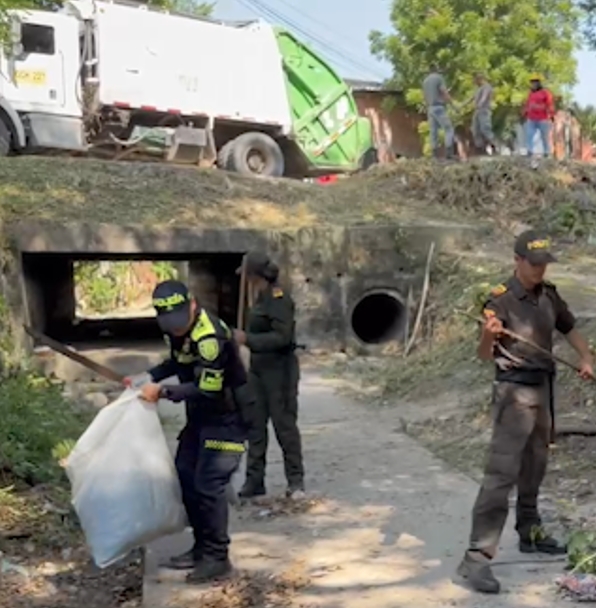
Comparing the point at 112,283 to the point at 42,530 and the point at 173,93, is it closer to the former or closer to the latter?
the point at 173,93

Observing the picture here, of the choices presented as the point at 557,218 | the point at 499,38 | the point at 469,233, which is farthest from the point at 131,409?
the point at 499,38

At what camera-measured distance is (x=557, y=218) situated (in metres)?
14.5

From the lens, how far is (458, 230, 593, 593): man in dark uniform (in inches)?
182

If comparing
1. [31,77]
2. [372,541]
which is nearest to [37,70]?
[31,77]

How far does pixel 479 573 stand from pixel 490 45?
2233 cm

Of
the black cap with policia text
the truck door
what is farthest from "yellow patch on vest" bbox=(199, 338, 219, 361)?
the truck door

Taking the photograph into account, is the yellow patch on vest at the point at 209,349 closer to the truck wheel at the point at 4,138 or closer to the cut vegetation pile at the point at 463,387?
the cut vegetation pile at the point at 463,387

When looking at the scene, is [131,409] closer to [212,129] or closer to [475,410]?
[475,410]

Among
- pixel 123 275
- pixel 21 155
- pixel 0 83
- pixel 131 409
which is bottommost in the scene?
pixel 123 275

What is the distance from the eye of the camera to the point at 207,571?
15.9ft

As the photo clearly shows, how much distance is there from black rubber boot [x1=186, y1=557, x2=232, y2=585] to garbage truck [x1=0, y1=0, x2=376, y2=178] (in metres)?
10.5

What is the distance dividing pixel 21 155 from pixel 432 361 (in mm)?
7188

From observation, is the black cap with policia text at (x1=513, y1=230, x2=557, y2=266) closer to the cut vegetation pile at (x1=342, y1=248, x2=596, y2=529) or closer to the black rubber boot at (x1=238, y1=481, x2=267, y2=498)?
the cut vegetation pile at (x1=342, y1=248, x2=596, y2=529)

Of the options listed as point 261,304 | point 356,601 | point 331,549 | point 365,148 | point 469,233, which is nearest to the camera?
point 356,601
